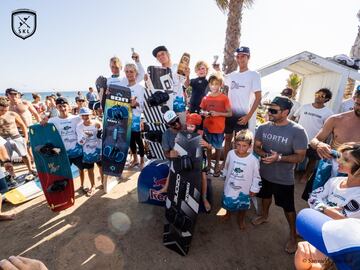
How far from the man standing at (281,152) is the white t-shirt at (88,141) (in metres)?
3.22

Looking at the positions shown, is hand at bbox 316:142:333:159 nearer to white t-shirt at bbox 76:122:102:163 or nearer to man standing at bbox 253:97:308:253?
man standing at bbox 253:97:308:253

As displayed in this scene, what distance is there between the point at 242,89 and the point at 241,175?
1.85 metres

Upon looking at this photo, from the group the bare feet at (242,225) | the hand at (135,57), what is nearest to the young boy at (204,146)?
the bare feet at (242,225)

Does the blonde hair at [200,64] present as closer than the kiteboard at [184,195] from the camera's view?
No

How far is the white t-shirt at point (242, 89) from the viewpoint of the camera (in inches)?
160

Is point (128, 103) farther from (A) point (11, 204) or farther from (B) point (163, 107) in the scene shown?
(A) point (11, 204)

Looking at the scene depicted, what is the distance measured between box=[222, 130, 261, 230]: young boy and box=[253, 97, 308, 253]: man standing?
199 millimetres

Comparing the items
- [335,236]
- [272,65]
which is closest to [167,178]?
[335,236]

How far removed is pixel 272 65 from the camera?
588cm

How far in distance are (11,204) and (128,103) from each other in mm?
3257

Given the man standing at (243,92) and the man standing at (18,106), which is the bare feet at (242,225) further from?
the man standing at (18,106)

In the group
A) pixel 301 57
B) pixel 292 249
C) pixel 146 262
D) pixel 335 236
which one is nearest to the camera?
pixel 335 236

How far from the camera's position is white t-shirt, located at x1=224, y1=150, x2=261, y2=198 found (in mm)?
3180

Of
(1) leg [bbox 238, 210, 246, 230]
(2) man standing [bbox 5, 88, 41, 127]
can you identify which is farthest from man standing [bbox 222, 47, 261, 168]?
(2) man standing [bbox 5, 88, 41, 127]
